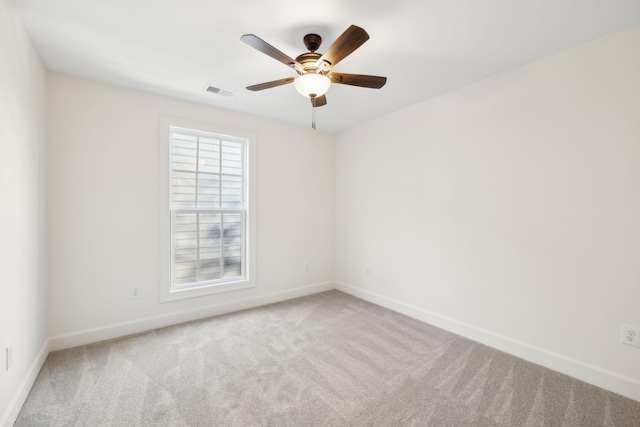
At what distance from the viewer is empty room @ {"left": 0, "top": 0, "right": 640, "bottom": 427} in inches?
71.3

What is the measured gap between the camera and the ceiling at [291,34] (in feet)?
5.74

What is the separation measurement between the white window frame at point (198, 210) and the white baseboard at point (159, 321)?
0.19m

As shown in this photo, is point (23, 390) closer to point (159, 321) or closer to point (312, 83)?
point (159, 321)

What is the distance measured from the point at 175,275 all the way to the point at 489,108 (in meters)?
3.77

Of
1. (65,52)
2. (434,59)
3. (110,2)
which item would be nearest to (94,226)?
(65,52)

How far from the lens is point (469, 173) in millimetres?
2844

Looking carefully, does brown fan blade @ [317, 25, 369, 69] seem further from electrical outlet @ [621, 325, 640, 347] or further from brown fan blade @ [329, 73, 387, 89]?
electrical outlet @ [621, 325, 640, 347]

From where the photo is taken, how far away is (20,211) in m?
1.89

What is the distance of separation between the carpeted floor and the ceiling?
254cm

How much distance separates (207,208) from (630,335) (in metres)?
3.94

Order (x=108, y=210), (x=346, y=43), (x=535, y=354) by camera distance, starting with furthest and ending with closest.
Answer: (x=108, y=210)
(x=535, y=354)
(x=346, y=43)

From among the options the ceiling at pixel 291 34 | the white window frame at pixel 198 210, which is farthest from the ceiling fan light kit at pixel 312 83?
the white window frame at pixel 198 210

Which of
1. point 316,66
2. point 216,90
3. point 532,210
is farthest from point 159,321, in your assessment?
point 532,210

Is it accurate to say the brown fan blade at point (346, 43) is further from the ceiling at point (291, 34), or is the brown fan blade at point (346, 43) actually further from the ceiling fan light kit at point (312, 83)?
the ceiling at point (291, 34)
